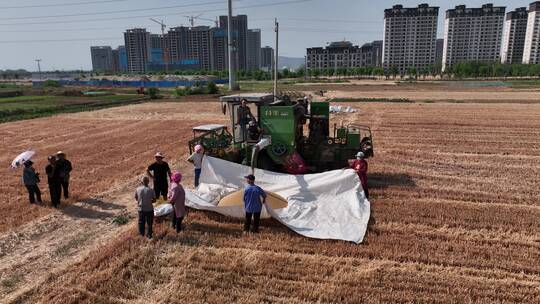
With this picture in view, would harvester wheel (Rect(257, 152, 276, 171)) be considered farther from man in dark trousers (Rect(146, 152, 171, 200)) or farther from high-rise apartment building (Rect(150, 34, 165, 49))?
high-rise apartment building (Rect(150, 34, 165, 49))

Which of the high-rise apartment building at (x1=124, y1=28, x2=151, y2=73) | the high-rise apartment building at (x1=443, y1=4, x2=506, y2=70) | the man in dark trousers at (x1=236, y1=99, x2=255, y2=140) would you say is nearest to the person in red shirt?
the man in dark trousers at (x1=236, y1=99, x2=255, y2=140)

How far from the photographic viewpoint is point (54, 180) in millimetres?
10414

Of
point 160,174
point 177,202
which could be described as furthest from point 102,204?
point 177,202

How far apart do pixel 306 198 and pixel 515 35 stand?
674 feet

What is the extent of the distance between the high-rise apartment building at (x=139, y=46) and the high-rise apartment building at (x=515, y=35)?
170 meters

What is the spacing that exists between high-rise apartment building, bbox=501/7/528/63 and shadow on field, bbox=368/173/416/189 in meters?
197

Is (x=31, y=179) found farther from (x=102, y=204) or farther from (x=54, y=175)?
(x=102, y=204)

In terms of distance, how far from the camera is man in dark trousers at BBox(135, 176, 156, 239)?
789 cm

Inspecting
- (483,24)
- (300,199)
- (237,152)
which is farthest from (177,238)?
(483,24)

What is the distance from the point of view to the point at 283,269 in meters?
6.98

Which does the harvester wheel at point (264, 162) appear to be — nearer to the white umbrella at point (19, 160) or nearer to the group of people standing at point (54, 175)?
the group of people standing at point (54, 175)

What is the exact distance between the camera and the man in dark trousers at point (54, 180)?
1017cm

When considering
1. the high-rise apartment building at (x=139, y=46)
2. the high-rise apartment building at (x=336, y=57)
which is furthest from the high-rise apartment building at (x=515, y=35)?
the high-rise apartment building at (x=139, y=46)

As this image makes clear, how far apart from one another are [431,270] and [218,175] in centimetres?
583
